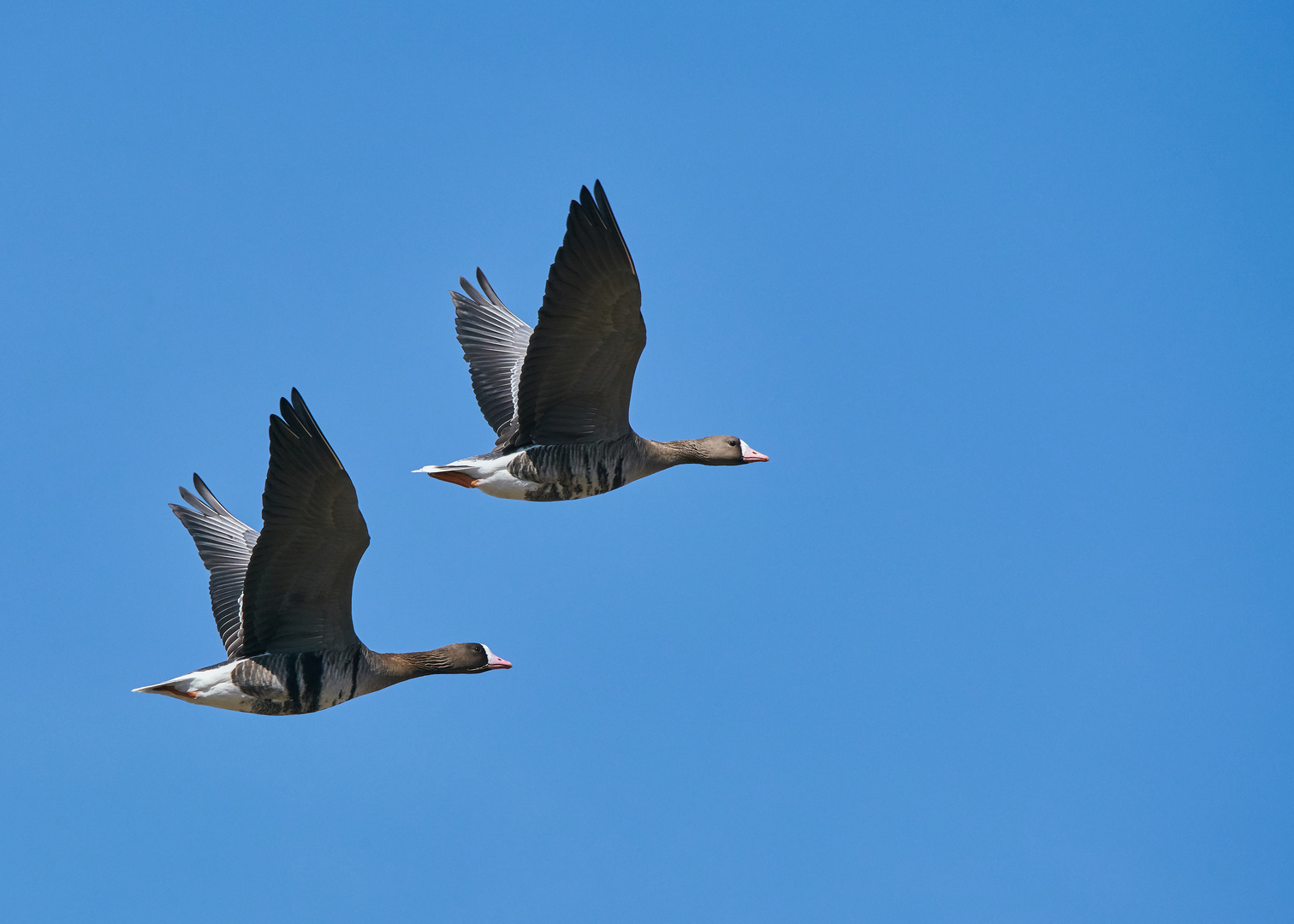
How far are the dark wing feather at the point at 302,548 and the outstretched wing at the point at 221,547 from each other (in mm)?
2287

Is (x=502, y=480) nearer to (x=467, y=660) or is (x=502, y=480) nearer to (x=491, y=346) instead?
(x=467, y=660)

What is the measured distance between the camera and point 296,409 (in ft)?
52.2

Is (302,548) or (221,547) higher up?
(221,547)

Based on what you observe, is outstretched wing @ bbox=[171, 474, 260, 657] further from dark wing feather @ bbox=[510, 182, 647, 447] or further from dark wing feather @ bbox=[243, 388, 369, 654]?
dark wing feather @ bbox=[510, 182, 647, 447]

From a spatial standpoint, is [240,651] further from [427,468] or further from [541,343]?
[541,343]

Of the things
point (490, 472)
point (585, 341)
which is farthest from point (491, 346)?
point (585, 341)

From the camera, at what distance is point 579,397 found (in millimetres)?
19469

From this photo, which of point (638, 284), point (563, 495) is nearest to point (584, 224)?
point (638, 284)

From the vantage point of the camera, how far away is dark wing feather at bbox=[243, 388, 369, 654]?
1595 cm

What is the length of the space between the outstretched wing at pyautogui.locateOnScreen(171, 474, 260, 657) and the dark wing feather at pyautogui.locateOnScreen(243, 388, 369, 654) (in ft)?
7.50

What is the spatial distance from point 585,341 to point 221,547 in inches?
252

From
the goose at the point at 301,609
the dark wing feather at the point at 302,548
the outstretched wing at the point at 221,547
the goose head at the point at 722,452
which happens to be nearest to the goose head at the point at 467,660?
the goose at the point at 301,609

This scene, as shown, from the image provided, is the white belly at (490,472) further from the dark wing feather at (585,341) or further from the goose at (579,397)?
the dark wing feather at (585,341)

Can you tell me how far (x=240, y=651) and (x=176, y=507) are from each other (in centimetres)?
514
